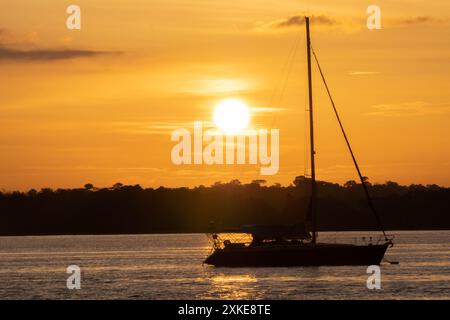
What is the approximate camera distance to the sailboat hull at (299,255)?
82.6 m

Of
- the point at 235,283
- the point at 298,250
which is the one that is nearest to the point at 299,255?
the point at 298,250

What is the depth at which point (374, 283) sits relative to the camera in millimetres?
68375

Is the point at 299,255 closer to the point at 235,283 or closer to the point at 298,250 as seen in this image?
the point at 298,250

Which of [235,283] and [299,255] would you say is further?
[299,255]

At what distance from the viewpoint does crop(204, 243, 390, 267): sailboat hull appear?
271 ft

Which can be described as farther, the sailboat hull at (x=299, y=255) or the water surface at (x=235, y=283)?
the sailboat hull at (x=299, y=255)

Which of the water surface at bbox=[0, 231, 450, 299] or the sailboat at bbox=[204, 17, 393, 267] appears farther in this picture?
the sailboat at bbox=[204, 17, 393, 267]

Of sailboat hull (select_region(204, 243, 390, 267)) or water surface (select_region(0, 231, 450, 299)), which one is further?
sailboat hull (select_region(204, 243, 390, 267))

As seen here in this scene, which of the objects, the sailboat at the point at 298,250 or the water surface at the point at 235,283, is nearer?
the water surface at the point at 235,283

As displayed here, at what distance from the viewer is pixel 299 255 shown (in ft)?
269
